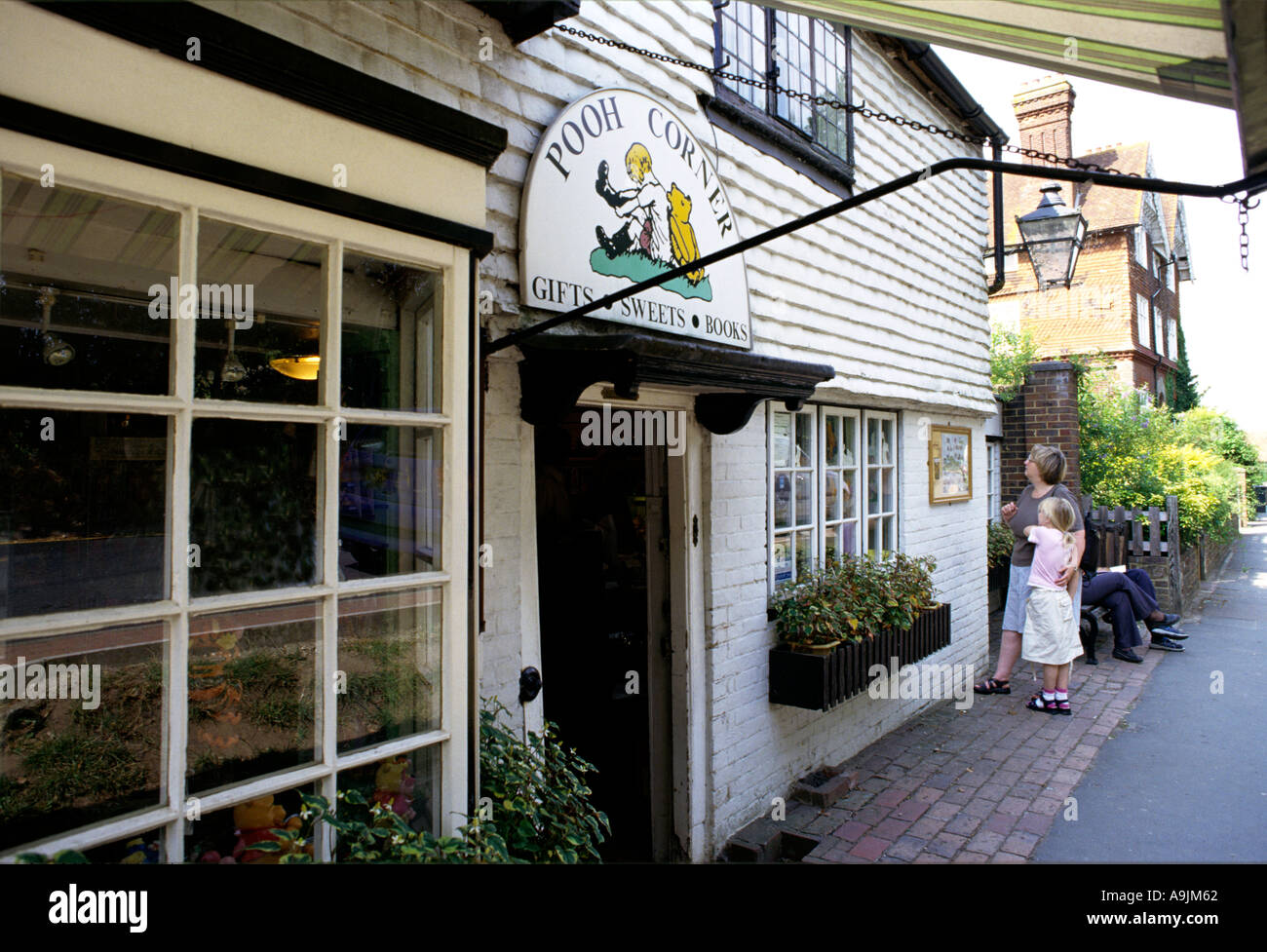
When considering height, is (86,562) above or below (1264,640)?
above

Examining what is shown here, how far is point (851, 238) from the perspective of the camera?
558cm

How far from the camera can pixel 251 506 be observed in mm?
1958

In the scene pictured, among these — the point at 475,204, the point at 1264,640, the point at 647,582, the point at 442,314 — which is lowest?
the point at 1264,640

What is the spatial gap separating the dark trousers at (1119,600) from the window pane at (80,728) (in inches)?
344

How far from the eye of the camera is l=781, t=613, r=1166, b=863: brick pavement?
410 centimetres

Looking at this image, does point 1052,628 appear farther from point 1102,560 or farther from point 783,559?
Result: point 1102,560

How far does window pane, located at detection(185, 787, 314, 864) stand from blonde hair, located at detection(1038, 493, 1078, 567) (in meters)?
5.82

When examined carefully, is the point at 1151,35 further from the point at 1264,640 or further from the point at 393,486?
the point at 1264,640

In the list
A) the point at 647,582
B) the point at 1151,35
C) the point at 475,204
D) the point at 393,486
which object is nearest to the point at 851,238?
the point at 647,582

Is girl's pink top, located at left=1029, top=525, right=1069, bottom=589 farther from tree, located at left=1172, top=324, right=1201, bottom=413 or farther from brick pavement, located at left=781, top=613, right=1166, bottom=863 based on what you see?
tree, located at left=1172, top=324, right=1201, bottom=413

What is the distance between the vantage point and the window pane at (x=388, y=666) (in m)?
2.08

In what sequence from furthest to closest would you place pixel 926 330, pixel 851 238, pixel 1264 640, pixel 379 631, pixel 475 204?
pixel 1264 640 < pixel 926 330 < pixel 851 238 < pixel 475 204 < pixel 379 631

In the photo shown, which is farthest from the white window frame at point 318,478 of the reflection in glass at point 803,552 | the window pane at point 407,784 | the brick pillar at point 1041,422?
the brick pillar at point 1041,422

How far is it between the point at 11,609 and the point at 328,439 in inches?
30.1
